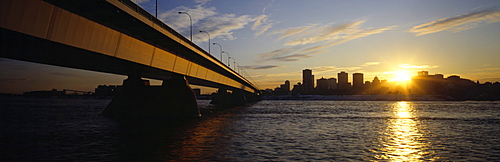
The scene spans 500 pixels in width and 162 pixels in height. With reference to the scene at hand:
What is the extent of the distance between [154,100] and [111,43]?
23735 millimetres

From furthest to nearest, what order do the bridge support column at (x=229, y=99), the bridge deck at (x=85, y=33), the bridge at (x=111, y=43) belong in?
the bridge support column at (x=229, y=99) → the bridge at (x=111, y=43) → the bridge deck at (x=85, y=33)

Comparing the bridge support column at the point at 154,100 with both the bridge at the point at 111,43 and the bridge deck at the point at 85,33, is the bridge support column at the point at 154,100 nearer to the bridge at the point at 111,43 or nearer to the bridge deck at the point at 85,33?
the bridge at the point at 111,43

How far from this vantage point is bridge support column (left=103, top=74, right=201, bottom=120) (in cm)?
4822

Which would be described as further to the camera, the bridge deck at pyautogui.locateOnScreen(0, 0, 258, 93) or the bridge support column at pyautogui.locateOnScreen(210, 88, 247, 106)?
the bridge support column at pyautogui.locateOnScreen(210, 88, 247, 106)

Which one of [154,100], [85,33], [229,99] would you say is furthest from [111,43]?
[229,99]

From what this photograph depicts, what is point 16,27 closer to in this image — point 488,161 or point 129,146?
point 129,146

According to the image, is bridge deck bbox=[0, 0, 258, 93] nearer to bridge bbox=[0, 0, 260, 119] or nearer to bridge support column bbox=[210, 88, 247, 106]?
bridge bbox=[0, 0, 260, 119]

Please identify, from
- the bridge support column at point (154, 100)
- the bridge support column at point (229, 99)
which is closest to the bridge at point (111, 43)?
the bridge support column at point (154, 100)

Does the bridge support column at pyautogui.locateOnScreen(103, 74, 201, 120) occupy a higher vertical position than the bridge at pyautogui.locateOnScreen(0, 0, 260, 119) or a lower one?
lower

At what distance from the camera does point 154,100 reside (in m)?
49.0

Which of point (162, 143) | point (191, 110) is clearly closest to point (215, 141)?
point (162, 143)

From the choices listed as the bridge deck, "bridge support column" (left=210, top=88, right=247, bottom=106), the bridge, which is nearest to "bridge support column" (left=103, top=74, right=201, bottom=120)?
the bridge

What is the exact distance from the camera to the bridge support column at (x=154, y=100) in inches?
1898

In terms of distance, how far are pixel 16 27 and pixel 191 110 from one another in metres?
33.9
